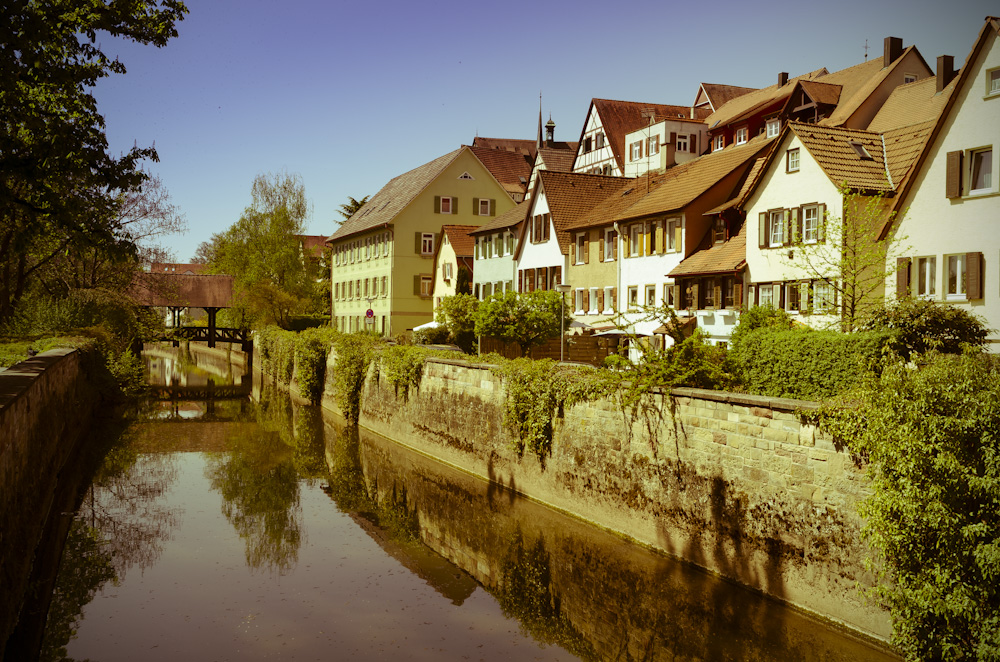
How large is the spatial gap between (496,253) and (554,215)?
765 centimetres

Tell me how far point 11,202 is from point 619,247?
28.8 metres

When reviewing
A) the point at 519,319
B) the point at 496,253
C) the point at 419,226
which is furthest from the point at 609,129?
the point at 519,319

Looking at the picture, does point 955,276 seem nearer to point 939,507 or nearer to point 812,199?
point 812,199

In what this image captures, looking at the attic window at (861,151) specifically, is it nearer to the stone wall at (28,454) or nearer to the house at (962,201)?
the house at (962,201)

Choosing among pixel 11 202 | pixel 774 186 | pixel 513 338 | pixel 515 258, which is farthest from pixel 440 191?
pixel 11 202

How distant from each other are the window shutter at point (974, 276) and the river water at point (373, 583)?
47.0 ft

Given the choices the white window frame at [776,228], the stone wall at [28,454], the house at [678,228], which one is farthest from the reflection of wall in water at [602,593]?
the house at [678,228]

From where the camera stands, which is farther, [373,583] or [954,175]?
[954,175]

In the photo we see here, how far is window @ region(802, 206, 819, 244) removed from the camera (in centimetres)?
2995

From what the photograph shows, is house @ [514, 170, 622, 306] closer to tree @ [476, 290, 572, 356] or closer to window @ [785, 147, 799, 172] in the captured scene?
tree @ [476, 290, 572, 356]

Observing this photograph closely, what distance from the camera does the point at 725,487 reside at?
47.2 feet

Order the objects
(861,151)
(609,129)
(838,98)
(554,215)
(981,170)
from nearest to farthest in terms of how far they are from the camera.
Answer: (981,170), (861,151), (554,215), (838,98), (609,129)

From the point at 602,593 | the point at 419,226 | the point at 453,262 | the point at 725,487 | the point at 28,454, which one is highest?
the point at 419,226

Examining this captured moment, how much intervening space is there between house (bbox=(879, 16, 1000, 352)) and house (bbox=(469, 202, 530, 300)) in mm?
25365
